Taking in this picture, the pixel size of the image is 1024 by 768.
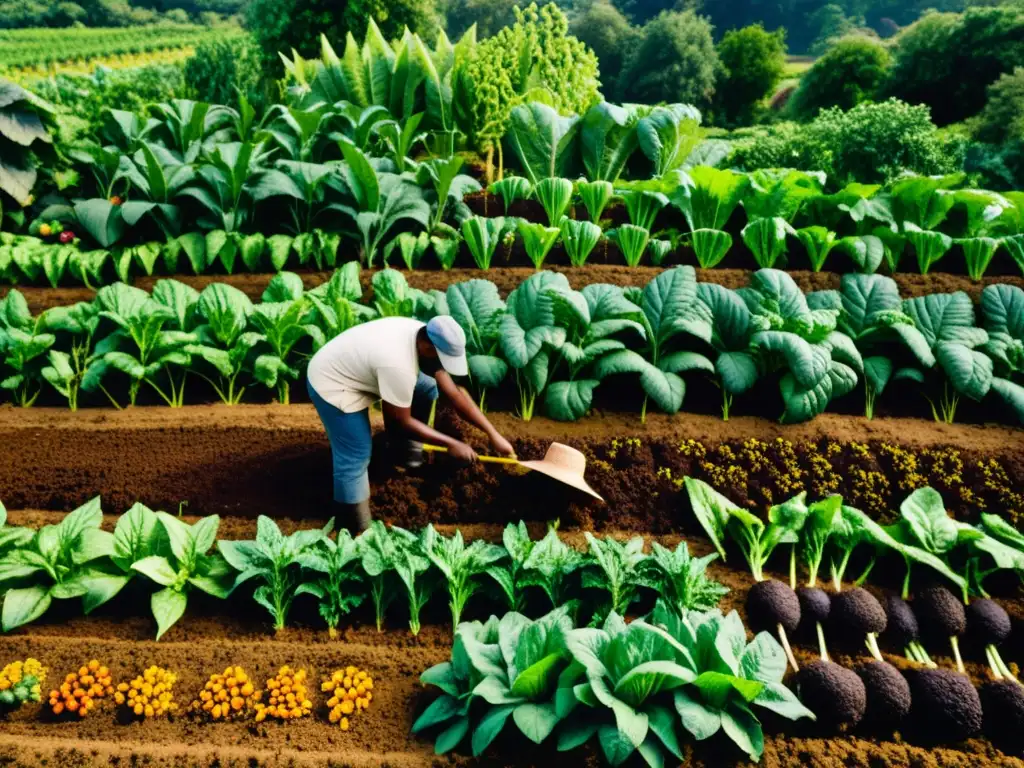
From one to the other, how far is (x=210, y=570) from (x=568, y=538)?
5.62ft

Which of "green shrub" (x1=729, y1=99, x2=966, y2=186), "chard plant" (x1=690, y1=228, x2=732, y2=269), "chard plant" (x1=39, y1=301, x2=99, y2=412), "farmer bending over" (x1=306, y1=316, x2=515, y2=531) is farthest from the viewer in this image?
"green shrub" (x1=729, y1=99, x2=966, y2=186)

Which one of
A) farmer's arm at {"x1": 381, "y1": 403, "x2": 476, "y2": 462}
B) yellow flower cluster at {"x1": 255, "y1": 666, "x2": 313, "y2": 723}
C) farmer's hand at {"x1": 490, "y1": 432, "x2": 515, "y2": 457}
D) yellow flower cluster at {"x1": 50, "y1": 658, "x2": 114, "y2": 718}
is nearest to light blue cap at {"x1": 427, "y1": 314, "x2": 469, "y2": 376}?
farmer's arm at {"x1": 381, "y1": 403, "x2": 476, "y2": 462}

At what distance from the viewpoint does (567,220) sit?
554 cm

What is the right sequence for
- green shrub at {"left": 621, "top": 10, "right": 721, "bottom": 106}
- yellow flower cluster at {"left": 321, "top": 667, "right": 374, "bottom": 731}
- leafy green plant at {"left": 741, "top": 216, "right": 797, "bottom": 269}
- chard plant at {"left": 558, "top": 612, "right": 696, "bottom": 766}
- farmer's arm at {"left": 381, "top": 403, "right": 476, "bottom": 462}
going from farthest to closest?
green shrub at {"left": 621, "top": 10, "right": 721, "bottom": 106}
leafy green plant at {"left": 741, "top": 216, "right": 797, "bottom": 269}
farmer's arm at {"left": 381, "top": 403, "right": 476, "bottom": 462}
yellow flower cluster at {"left": 321, "top": 667, "right": 374, "bottom": 731}
chard plant at {"left": 558, "top": 612, "right": 696, "bottom": 766}

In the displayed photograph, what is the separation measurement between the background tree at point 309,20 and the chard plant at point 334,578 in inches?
487

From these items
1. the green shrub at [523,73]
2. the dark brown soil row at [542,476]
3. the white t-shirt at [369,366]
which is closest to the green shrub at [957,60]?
the green shrub at [523,73]

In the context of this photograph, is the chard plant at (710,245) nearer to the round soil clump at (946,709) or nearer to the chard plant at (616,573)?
the chard plant at (616,573)

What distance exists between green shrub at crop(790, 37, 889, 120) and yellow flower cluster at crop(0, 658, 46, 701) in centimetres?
2037

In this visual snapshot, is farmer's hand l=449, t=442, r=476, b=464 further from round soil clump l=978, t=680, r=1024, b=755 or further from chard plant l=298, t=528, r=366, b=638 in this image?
round soil clump l=978, t=680, r=1024, b=755

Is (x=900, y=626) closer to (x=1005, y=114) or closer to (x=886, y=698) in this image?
(x=886, y=698)

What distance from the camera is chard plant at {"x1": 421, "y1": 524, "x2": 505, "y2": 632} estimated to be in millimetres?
3133

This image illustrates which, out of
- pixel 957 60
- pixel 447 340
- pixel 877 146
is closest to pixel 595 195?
pixel 447 340

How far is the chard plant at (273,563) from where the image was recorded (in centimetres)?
313

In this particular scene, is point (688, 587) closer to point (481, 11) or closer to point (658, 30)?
point (658, 30)
